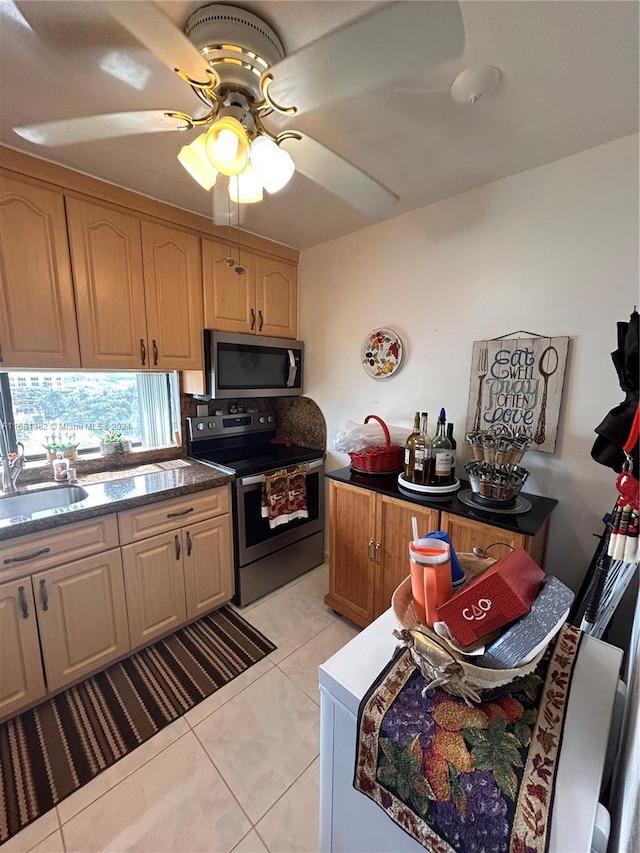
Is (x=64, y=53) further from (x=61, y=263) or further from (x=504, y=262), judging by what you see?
(x=504, y=262)

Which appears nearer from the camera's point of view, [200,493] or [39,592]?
[39,592]

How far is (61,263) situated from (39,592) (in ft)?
4.89

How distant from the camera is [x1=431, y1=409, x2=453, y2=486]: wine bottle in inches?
66.4

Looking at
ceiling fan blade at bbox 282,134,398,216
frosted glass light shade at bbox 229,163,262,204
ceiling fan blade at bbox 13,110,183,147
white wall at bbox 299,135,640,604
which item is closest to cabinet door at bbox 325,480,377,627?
white wall at bbox 299,135,640,604

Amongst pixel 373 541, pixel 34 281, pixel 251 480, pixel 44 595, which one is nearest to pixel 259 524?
pixel 251 480

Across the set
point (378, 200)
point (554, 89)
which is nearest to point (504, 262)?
point (554, 89)

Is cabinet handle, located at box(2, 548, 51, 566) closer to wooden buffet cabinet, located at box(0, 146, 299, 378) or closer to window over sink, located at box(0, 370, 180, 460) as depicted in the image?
window over sink, located at box(0, 370, 180, 460)

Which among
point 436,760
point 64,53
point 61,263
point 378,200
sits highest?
point 64,53

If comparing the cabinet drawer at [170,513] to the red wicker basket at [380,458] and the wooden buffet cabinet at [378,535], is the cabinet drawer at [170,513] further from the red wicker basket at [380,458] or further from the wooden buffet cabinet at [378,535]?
the red wicker basket at [380,458]

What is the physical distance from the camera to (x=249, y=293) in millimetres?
2393

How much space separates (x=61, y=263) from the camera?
64.8 inches

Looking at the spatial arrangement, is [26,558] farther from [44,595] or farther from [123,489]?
[123,489]

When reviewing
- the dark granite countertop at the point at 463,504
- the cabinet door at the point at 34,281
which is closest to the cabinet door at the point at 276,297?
the cabinet door at the point at 34,281

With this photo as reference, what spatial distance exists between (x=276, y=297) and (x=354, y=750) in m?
2.49
